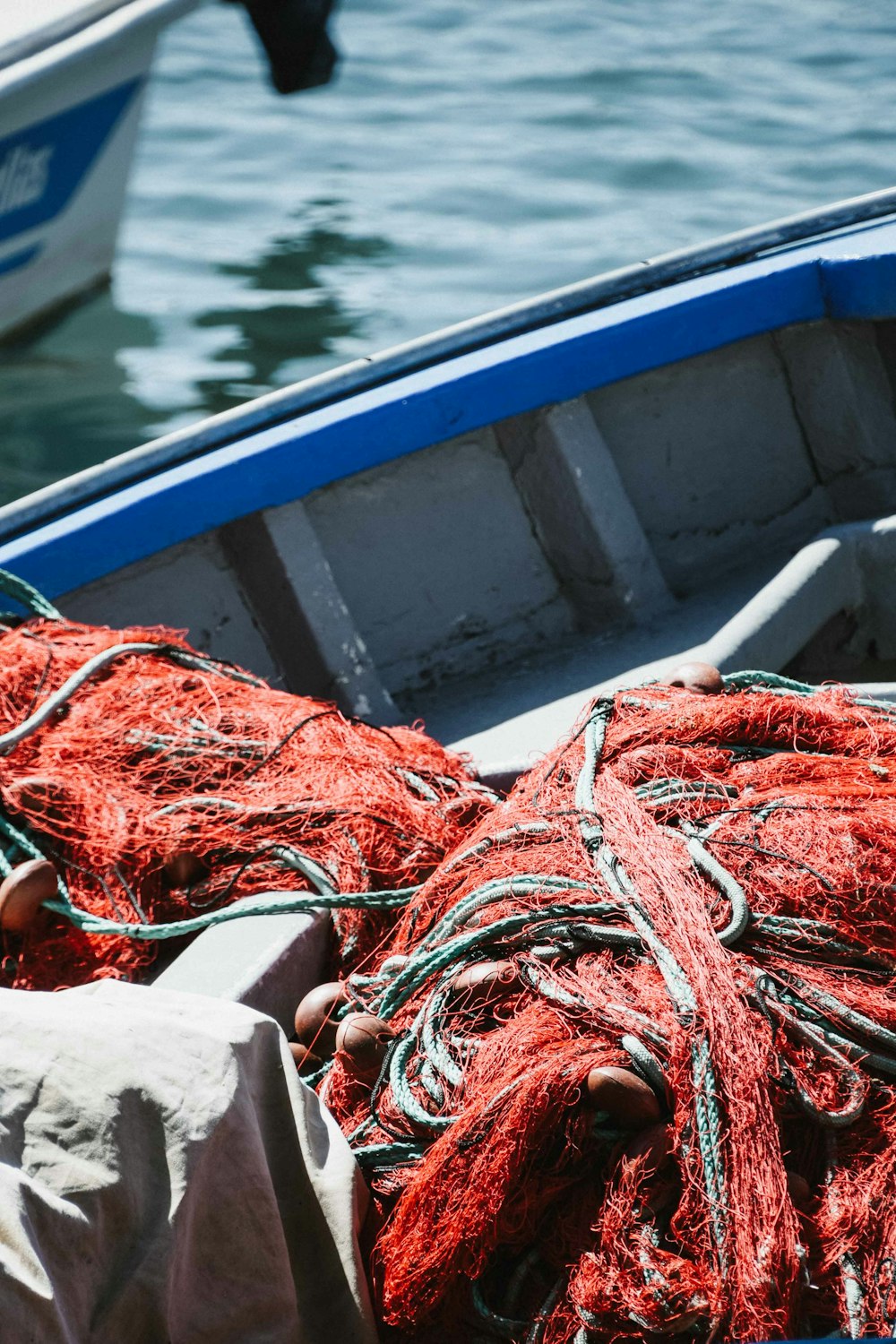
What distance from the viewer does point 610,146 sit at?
12.2m

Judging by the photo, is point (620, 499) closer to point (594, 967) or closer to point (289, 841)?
point (289, 841)

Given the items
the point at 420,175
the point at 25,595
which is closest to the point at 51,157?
the point at 25,595

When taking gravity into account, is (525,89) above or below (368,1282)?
below

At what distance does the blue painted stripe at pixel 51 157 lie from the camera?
6.68 m

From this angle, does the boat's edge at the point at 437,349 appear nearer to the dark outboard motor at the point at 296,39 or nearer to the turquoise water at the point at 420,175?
the turquoise water at the point at 420,175

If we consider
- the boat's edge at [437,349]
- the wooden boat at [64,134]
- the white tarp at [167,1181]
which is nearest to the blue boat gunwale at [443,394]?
the boat's edge at [437,349]

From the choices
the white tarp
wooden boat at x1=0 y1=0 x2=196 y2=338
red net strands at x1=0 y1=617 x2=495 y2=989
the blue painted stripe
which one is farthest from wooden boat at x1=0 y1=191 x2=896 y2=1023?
the blue painted stripe

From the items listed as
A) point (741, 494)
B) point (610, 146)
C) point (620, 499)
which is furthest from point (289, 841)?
point (610, 146)

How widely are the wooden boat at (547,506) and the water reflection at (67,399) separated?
3.46 m

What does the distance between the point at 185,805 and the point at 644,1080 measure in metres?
1.13

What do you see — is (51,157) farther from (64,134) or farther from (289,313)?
(289,313)

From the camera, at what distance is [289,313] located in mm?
8953

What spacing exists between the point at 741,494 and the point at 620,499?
1.56ft

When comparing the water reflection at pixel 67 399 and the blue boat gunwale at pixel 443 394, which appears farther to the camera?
the water reflection at pixel 67 399
